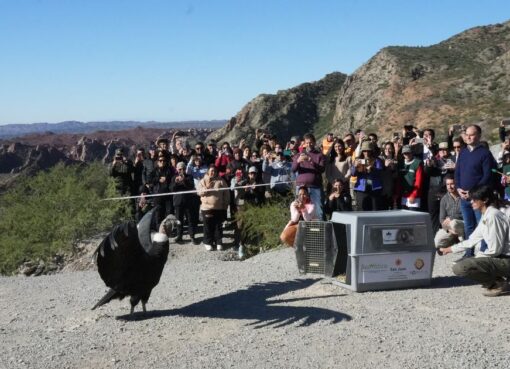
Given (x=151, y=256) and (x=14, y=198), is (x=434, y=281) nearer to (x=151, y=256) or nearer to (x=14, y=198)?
(x=151, y=256)

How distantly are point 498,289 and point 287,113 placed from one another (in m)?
67.5

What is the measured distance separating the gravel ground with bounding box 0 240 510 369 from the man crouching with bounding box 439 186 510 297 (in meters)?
0.25

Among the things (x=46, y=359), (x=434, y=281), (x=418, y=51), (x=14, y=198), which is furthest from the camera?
(x=418, y=51)

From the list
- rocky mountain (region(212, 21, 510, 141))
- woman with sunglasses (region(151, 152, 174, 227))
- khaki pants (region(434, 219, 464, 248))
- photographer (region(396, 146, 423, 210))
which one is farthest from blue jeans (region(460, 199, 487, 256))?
rocky mountain (region(212, 21, 510, 141))


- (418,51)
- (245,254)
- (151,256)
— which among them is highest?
(418,51)

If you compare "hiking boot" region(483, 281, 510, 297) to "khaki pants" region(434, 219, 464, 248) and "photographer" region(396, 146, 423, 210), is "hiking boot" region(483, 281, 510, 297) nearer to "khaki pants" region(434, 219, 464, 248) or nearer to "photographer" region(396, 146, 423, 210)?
"khaki pants" region(434, 219, 464, 248)

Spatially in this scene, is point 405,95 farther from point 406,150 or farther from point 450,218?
point 450,218

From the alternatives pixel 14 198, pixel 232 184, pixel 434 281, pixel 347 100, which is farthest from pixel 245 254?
pixel 347 100

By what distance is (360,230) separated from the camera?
350 inches

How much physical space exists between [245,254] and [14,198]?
841 centimetres

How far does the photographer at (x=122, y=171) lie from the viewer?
1673cm

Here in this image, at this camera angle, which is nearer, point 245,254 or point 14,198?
point 245,254

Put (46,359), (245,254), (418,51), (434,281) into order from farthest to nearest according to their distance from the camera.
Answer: (418,51)
(245,254)
(434,281)
(46,359)

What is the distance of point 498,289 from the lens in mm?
8531
